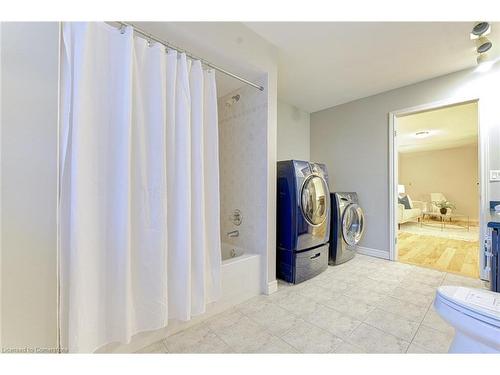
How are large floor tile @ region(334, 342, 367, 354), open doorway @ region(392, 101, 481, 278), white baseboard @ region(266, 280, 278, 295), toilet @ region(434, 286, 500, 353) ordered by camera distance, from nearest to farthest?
toilet @ region(434, 286, 500, 353) → large floor tile @ region(334, 342, 367, 354) → white baseboard @ region(266, 280, 278, 295) → open doorway @ region(392, 101, 481, 278)

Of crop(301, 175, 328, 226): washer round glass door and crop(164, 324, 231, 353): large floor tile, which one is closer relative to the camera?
crop(164, 324, 231, 353): large floor tile

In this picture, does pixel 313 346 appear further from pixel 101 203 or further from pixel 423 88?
pixel 423 88

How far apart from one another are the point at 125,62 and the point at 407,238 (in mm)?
5038

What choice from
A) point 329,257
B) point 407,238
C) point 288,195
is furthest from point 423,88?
point 407,238

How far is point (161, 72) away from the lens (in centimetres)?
119

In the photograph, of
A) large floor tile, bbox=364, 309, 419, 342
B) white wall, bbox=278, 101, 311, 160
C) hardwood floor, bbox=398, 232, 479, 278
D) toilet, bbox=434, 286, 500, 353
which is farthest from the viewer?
white wall, bbox=278, 101, 311, 160

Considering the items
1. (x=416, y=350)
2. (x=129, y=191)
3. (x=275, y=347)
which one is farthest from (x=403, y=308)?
(x=129, y=191)

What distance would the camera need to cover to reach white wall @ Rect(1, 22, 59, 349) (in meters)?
0.82

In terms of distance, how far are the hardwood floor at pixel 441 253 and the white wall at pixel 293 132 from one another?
2141 mm

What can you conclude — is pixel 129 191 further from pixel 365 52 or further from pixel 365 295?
pixel 365 52

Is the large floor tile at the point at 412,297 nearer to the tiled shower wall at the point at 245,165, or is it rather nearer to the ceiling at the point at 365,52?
the tiled shower wall at the point at 245,165

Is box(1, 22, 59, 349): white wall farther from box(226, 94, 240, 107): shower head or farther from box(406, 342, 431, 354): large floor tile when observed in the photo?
box(406, 342, 431, 354): large floor tile

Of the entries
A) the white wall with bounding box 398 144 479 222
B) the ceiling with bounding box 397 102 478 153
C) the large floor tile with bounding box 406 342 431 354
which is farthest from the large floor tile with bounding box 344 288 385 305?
the white wall with bounding box 398 144 479 222

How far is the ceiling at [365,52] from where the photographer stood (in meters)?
1.68
